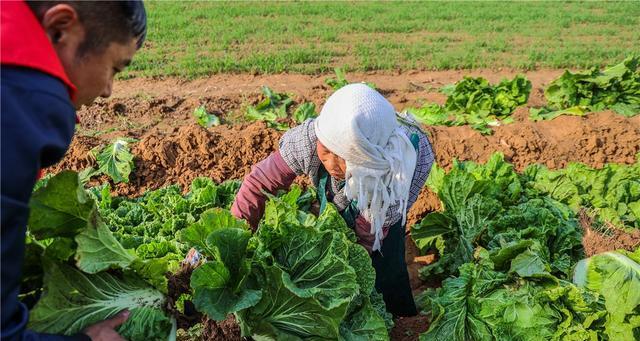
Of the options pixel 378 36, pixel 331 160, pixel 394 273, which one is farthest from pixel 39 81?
pixel 378 36

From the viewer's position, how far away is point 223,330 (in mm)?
3207

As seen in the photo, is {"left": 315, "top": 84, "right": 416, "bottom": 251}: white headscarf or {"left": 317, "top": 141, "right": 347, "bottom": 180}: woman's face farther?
{"left": 317, "top": 141, "right": 347, "bottom": 180}: woman's face

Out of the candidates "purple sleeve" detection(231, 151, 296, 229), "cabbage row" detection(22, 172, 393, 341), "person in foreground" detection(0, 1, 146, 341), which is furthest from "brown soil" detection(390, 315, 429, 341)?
"person in foreground" detection(0, 1, 146, 341)

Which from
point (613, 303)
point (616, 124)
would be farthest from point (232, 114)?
point (613, 303)

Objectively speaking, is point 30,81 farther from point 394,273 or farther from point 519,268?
point 519,268

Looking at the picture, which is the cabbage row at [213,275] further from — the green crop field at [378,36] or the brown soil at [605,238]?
the green crop field at [378,36]

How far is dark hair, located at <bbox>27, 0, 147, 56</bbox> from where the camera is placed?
168cm

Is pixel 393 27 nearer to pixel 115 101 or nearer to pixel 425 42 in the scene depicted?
pixel 425 42

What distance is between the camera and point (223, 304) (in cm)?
273

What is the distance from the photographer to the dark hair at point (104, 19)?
5.52ft

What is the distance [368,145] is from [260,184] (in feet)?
2.47

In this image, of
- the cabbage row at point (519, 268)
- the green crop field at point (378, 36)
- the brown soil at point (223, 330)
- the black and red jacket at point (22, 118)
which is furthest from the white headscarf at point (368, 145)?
the green crop field at point (378, 36)

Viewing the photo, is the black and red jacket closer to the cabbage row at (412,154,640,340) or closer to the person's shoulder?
the person's shoulder

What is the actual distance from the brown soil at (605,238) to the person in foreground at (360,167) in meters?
1.58
